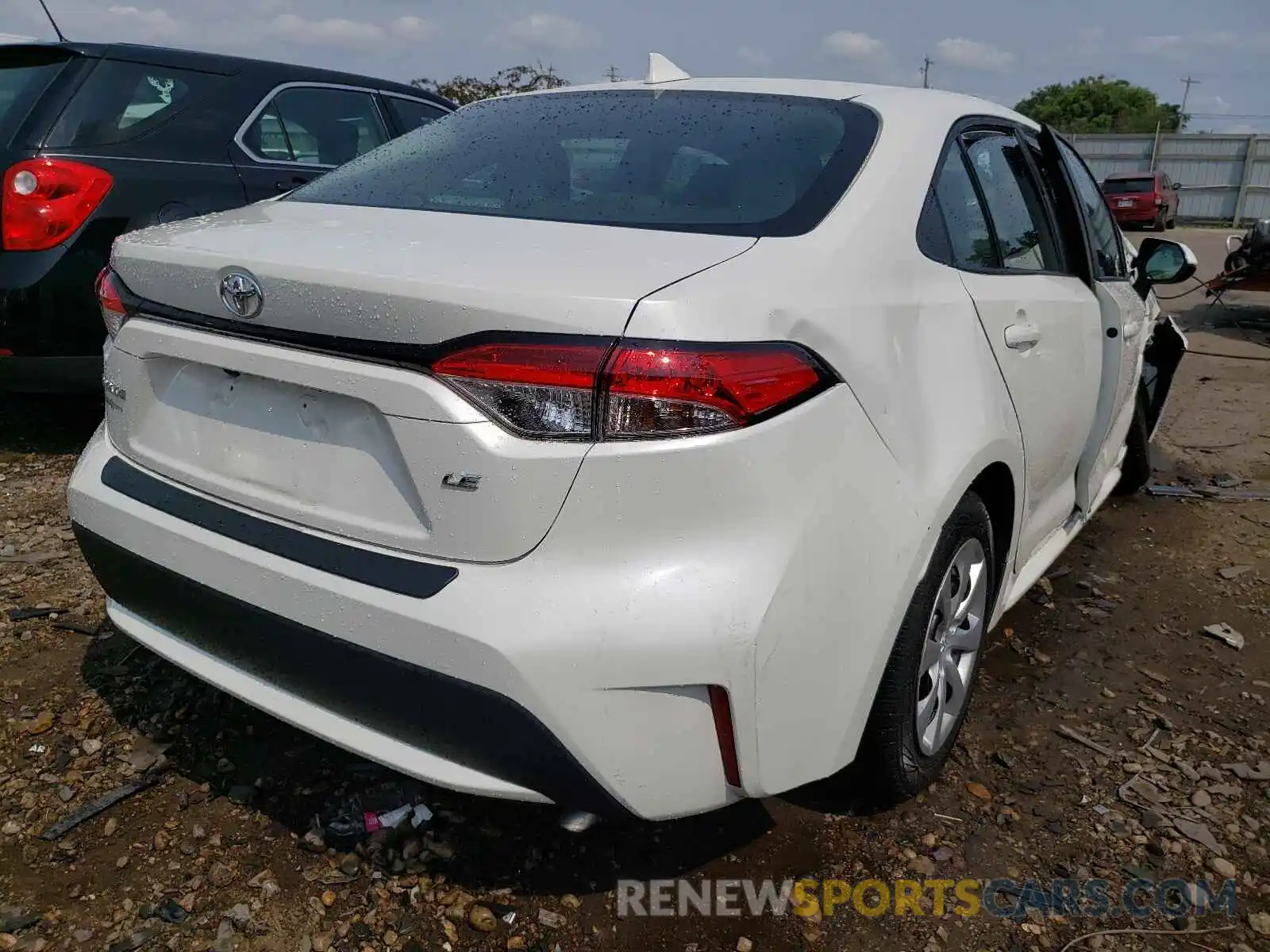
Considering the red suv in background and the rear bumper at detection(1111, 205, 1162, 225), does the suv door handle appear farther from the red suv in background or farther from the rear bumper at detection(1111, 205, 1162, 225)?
the rear bumper at detection(1111, 205, 1162, 225)

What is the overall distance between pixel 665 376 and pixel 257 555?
0.81m

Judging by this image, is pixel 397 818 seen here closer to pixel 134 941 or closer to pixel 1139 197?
pixel 134 941

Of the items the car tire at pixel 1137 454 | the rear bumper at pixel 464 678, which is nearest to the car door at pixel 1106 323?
the car tire at pixel 1137 454

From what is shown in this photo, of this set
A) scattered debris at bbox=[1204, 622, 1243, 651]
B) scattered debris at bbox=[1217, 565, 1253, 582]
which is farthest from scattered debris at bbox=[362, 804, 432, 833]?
scattered debris at bbox=[1217, 565, 1253, 582]

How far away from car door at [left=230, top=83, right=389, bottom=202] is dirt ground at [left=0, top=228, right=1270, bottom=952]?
2.11 meters

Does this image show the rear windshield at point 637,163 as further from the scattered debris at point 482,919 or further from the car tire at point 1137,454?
the car tire at point 1137,454

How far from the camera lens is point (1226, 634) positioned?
10.2 ft

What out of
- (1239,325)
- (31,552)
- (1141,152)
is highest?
(31,552)

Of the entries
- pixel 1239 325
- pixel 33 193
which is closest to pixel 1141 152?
pixel 1239 325

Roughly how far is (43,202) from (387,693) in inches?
121

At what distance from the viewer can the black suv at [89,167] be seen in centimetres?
369

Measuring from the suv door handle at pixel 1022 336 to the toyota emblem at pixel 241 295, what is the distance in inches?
62.7

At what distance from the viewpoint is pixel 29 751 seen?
231 cm

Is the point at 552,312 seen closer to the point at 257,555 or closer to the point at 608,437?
the point at 608,437
